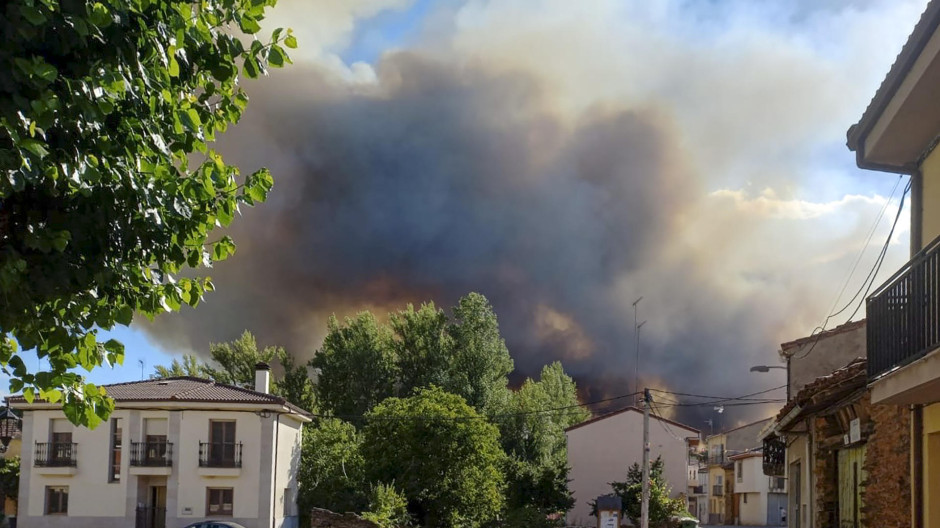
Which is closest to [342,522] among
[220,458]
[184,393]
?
[220,458]

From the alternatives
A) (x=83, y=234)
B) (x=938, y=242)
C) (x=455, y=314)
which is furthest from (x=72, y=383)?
(x=455, y=314)

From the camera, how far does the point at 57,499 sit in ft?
143

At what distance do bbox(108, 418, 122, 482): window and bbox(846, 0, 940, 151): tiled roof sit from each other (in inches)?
1498

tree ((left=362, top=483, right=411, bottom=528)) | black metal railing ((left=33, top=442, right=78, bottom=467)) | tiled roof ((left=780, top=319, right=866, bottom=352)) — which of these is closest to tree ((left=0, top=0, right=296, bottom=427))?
tiled roof ((left=780, top=319, right=866, bottom=352))

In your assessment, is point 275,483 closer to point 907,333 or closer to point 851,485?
point 851,485

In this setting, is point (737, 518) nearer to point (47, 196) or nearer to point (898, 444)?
point (898, 444)

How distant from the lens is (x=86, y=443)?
1713 inches

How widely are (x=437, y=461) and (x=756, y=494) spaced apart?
40.6 m

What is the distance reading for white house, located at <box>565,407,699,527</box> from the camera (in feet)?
189

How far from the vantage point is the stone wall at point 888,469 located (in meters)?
11.0

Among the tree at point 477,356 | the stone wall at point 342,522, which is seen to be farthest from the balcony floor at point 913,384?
the tree at point 477,356

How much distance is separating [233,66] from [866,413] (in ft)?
30.5

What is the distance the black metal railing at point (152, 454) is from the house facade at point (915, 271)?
36.2 m

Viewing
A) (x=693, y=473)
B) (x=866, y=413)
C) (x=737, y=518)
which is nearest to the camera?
(x=866, y=413)
